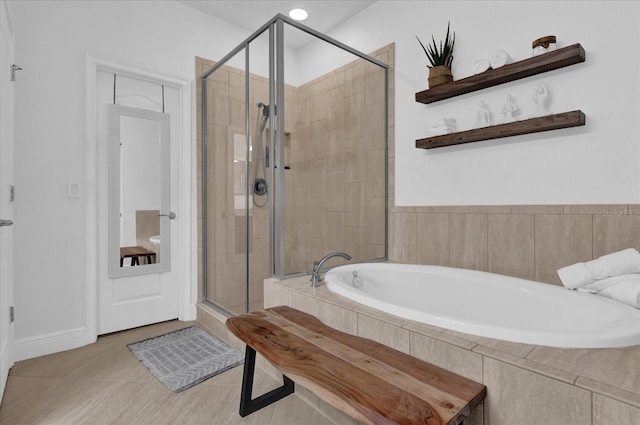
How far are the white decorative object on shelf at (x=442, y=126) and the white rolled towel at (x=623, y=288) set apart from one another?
1.22 m

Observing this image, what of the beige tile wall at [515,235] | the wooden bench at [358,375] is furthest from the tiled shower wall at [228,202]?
the beige tile wall at [515,235]

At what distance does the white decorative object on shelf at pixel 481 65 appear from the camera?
6.70 ft

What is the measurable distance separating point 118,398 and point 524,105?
2.72 m

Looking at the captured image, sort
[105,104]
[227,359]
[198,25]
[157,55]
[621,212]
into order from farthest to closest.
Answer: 1. [198,25]
2. [157,55]
3. [105,104]
4. [227,359]
5. [621,212]

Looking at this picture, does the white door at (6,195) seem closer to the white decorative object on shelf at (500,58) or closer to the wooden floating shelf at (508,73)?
the wooden floating shelf at (508,73)

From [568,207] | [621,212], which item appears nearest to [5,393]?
[568,207]

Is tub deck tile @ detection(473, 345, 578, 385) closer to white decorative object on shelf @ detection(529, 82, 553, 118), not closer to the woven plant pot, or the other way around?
white decorative object on shelf @ detection(529, 82, 553, 118)

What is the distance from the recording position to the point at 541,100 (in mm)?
1845

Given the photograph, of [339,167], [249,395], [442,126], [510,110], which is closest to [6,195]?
[249,395]

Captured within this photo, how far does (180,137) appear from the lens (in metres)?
2.88

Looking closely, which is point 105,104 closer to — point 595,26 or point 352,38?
point 352,38

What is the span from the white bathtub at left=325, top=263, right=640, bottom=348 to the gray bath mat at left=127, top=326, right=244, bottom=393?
2.90 ft

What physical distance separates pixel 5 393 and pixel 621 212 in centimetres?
324

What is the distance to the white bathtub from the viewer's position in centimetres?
107
